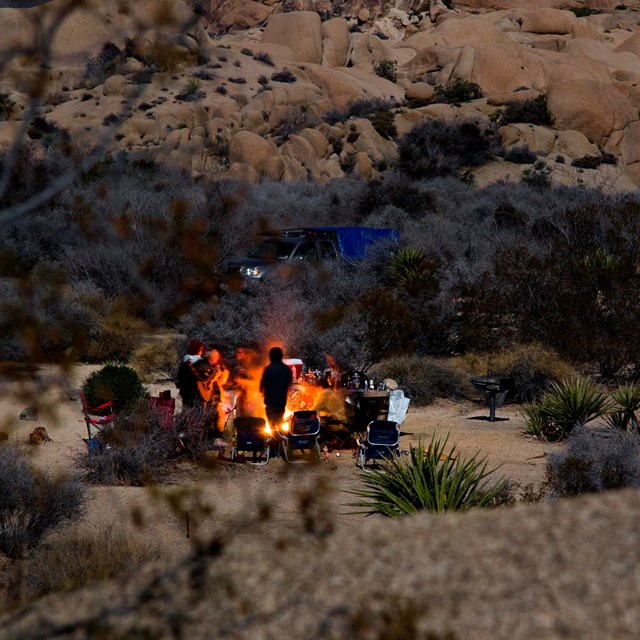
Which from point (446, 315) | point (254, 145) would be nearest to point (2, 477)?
point (446, 315)

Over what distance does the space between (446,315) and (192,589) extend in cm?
1350

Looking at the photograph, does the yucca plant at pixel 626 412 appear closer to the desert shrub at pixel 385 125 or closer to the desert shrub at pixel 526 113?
the desert shrub at pixel 385 125

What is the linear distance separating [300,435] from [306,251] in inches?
432

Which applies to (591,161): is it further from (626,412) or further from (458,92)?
(626,412)

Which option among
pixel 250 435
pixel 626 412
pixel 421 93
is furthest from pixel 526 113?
pixel 250 435

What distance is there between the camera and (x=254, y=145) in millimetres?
44000

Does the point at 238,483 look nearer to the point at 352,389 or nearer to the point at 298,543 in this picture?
the point at 352,389

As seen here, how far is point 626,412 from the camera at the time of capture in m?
12.0

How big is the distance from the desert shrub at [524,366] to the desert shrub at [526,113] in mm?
35206

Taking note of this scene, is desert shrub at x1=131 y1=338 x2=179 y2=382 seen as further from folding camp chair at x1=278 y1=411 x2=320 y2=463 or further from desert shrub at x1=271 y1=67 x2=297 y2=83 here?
desert shrub at x1=271 y1=67 x2=297 y2=83

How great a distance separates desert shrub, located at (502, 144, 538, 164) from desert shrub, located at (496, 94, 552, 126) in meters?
4.35

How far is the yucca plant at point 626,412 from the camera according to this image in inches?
465

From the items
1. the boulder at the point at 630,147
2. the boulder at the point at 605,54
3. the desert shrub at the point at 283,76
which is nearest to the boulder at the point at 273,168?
the desert shrub at the point at 283,76

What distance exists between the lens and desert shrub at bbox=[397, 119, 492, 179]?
43.1m
